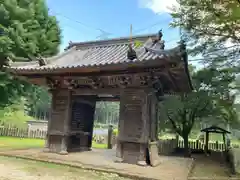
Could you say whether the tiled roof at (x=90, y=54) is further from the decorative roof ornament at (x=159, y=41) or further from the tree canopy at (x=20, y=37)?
the tree canopy at (x=20, y=37)

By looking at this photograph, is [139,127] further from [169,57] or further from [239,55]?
[239,55]

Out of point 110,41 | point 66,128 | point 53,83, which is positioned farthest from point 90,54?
point 66,128

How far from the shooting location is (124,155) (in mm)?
7766

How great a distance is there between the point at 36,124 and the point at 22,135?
5003mm

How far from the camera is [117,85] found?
8.38 m

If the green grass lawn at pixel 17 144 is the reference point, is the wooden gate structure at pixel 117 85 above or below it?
above

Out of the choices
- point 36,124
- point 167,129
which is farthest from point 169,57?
point 36,124

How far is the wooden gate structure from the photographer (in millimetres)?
7355

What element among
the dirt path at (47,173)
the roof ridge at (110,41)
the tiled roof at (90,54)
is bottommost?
the dirt path at (47,173)

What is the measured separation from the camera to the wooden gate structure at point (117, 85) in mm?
7355

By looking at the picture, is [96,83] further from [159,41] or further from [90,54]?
[159,41]

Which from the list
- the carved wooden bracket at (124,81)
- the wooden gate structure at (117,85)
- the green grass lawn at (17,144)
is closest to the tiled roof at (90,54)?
the wooden gate structure at (117,85)

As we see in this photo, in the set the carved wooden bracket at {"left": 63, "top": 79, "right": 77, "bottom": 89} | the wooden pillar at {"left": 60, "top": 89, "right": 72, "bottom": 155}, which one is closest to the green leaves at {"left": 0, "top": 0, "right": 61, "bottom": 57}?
the carved wooden bracket at {"left": 63, "top": 79, "right": 77, "bottom": 89}

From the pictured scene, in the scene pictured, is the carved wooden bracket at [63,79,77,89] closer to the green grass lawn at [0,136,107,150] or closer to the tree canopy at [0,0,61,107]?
the green grass lawn at [0,136,107,150]
